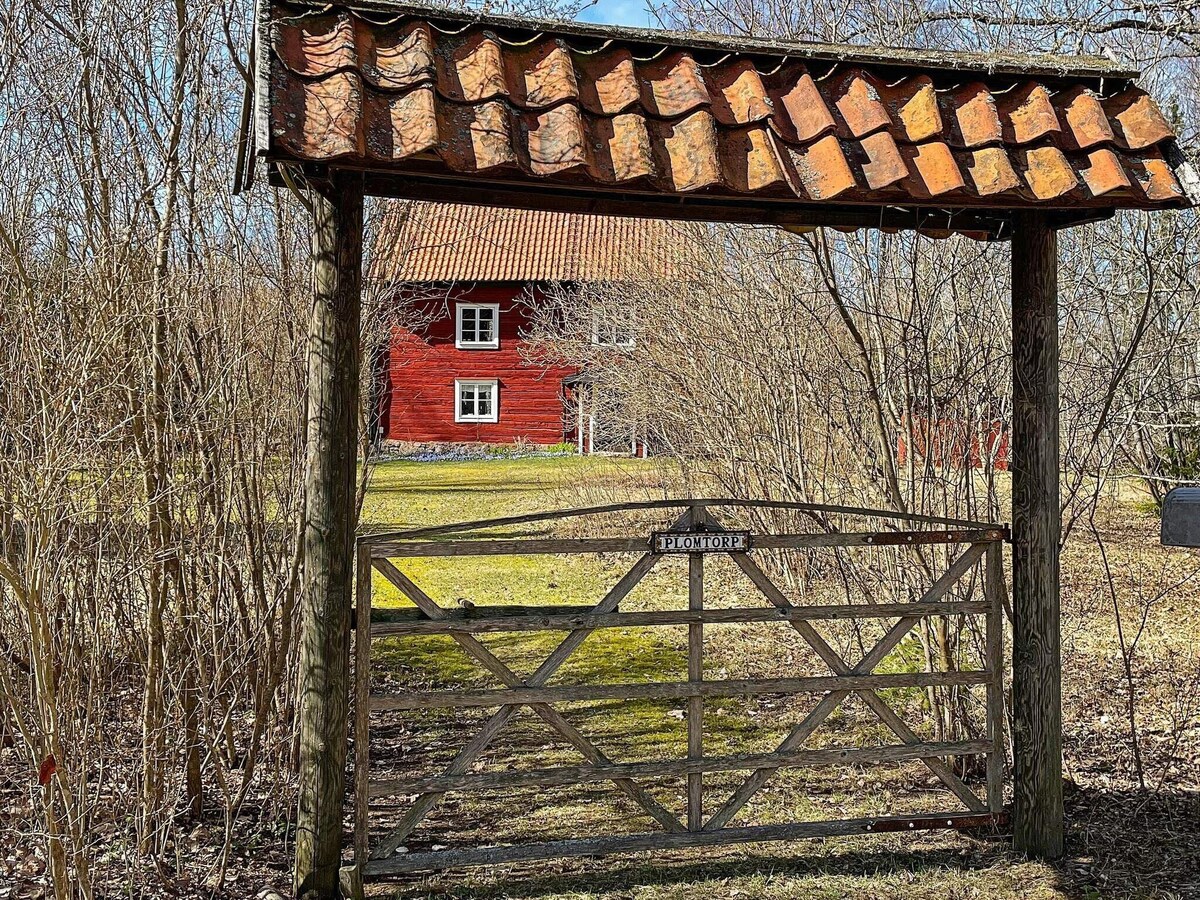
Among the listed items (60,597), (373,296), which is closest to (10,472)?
(60,597)

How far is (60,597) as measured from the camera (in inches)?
176

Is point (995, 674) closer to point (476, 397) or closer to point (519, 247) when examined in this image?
point (519, 247)

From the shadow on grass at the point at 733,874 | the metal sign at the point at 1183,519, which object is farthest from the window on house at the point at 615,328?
the metal sign at the point at 1183,519

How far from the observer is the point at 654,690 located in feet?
17.4

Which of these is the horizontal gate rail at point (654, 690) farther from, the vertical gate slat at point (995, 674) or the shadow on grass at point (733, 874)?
the shadow on grass at point (733, 874)

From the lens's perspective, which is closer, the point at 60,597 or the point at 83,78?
the point at 60,597

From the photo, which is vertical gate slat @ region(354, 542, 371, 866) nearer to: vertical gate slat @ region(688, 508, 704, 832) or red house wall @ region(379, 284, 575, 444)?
vertical gate slat @ region(688, 508, 704, 832)

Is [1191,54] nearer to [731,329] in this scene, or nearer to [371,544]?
[731,329]

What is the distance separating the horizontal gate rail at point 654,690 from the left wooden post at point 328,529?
0.90 ft

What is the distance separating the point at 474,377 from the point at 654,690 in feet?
94.5

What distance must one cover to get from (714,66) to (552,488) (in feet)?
51.4

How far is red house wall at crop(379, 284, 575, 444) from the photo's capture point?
3338 centimetres

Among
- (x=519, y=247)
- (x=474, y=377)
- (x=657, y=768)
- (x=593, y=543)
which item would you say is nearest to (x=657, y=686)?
(x=657, y=768)

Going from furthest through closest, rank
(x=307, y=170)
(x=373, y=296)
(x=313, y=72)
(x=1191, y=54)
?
(x=1191, y=54) < (x=373, y=296) < (x=307, y=170) < (x=313, y=72)
